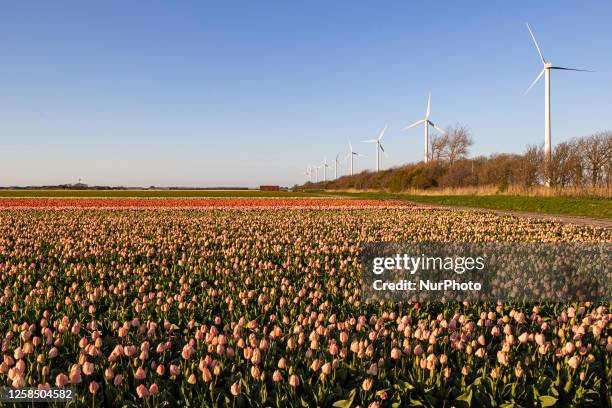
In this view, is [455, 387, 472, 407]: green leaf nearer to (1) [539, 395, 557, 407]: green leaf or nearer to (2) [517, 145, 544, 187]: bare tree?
(1) [539, 395, 557, 407]: green leaf

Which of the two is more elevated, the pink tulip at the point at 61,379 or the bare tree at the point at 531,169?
the bare tree at the point at 531,169

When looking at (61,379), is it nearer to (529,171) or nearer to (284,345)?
(284,345)

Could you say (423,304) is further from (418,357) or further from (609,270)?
(609,270)

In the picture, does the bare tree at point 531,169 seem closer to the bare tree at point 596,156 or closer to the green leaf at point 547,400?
the bare tree at point 596,156

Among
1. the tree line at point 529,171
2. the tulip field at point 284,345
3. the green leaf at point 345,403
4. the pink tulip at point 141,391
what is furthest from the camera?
the tree line at point 529,171

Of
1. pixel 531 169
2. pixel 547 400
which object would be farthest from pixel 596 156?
pixel 547 400

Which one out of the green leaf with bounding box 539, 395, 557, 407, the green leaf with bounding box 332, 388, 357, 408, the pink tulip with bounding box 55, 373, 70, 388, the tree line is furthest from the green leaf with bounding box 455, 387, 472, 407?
the tree line

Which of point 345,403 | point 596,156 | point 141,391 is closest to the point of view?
point 141,391

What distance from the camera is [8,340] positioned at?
441cm

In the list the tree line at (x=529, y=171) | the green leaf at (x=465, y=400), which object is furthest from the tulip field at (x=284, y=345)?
the tree line at (x=529, y=171)

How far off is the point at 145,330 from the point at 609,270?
294 inches

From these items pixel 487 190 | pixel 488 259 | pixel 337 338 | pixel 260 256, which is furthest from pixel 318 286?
pixel 487 190

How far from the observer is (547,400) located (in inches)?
135

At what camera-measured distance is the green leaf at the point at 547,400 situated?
340cm
